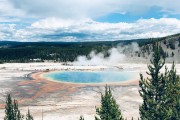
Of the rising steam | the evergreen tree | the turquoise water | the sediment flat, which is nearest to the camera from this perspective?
the evergreen tree

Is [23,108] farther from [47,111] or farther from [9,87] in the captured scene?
[9,87]

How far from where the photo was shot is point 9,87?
7544 cm

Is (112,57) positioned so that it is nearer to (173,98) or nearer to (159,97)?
(159,97)

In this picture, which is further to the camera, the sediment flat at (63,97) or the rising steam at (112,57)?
the rising steam at (112,57)

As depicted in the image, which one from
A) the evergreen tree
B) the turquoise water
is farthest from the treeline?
the turquoise water

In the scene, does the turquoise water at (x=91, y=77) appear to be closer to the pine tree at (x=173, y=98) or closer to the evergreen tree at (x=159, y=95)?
the pine tree at (x=173, y=98)

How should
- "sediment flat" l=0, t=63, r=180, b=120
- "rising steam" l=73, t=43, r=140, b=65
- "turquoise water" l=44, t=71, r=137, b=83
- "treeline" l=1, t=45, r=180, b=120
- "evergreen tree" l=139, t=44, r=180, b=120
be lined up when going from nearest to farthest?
"treeline" l=1, t=45, r=180, b=120, "evergreen tree" l=139, t=44, r=180, b=120, "sediment flat" l=0, t=63, r=180, b=120, "turquoise water" l=44, t=71, r=137, b=83, "rising steam" l=73, t=43, r=140, b=65

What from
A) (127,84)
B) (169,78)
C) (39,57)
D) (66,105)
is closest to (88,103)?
(66,105)

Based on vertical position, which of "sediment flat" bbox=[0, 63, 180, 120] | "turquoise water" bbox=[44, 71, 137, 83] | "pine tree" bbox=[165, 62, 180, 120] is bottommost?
"sediment flat" bbox=[0, 63, 180, 120]

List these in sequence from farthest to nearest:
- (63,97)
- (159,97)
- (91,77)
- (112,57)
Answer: (112,57) < (91,77) < (63,97) < (159,97)

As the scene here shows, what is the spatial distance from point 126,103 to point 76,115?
1213 cm

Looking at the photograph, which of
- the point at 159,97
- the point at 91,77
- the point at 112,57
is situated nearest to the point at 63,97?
the point at 91,77

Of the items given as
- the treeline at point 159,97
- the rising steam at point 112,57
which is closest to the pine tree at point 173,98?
the treeline at point 159,97

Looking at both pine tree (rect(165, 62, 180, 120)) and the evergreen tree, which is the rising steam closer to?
pine tree (rect(165, 62, 180, 120))
